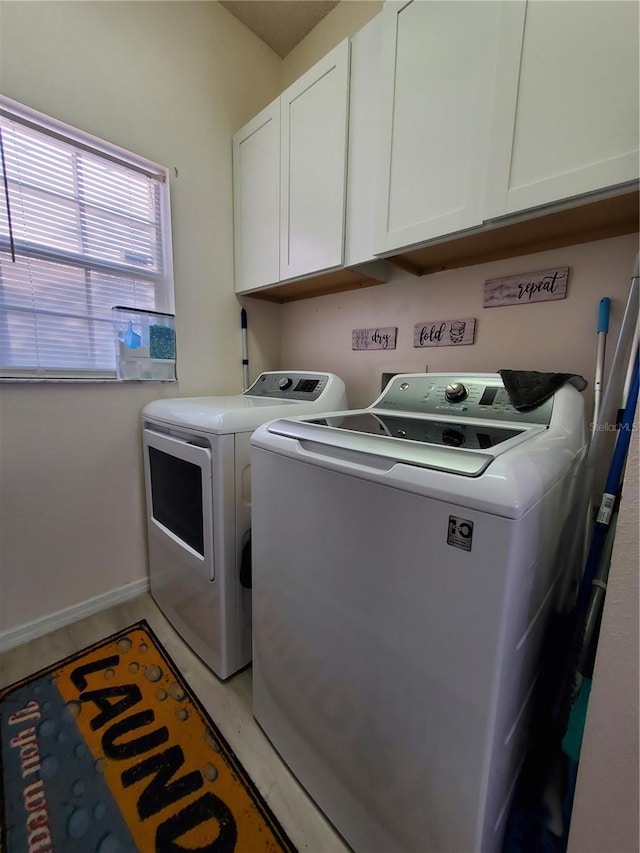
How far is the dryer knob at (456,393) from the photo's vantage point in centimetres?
120

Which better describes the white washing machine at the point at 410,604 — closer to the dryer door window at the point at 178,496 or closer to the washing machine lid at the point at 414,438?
the washing machine lid at the point at 414,438

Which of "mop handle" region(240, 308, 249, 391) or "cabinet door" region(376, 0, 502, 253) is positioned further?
"mop handle" region(240, 308, 249, 391)

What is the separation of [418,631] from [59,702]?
145cm

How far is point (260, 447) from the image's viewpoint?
965 mm

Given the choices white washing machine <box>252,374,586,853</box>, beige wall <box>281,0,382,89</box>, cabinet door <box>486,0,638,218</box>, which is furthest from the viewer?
beige wall <box>281,0,382,89</box>

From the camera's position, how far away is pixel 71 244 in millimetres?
1535

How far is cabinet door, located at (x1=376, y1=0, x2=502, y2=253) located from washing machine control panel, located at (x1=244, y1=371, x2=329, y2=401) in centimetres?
68

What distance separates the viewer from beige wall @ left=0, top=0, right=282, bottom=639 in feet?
4.66

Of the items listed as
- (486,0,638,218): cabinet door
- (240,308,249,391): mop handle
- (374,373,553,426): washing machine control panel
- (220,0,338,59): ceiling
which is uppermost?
(220,0,338,59): ceiling

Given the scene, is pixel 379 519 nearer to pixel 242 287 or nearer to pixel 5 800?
pixel 5 800

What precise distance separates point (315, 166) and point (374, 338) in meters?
0.81

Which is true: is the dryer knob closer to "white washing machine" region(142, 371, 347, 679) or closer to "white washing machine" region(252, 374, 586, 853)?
"white washing machine" region(252, 374, 586, 853)

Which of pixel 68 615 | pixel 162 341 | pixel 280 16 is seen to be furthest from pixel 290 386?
pixel 280 16

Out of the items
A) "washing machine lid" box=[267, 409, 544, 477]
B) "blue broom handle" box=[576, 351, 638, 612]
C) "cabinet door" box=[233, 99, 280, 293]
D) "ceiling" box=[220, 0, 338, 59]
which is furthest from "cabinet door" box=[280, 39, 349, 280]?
"blue broom handle" box=[576, 351, 638, 612]
